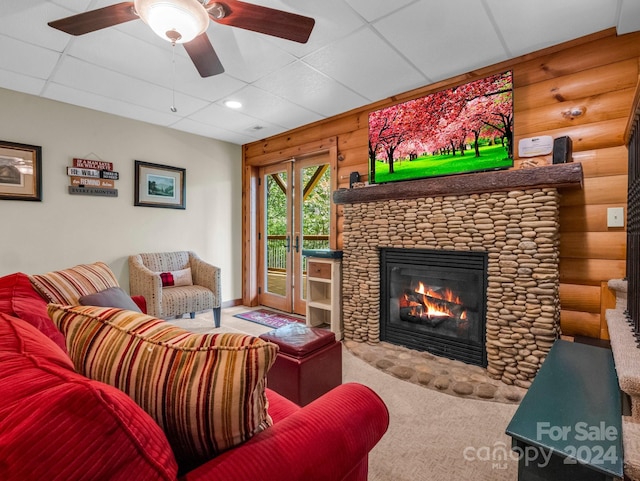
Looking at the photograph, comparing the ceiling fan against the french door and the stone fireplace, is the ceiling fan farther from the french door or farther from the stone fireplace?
the french door

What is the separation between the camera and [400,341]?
10.0ft

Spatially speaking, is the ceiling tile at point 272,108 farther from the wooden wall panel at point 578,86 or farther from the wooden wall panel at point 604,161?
the wooden wall panel at point 604,161

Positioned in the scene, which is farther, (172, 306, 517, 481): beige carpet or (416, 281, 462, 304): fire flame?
(416, 281, 462, 304): fire flame

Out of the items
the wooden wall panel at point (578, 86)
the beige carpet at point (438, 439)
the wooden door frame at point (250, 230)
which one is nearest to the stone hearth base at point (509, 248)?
the beige carpet at point (438, 439)

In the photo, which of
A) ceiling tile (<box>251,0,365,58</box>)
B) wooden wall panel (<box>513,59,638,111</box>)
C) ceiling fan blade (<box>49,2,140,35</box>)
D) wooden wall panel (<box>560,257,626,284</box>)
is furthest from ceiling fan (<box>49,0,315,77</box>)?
wooden wall panel (<box>560,257,626,284</box>)

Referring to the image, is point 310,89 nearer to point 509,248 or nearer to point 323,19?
point 323,19

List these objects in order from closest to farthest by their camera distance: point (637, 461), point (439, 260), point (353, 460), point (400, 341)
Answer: point (353, 460) < point (637, 461) < point (439, 260) < point (400, 341)

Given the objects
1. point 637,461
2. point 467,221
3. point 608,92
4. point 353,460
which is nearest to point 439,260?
point 467,221

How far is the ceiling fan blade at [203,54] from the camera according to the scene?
5.99 ft

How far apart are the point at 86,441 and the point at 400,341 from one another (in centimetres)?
292

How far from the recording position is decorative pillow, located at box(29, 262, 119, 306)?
1739 mm

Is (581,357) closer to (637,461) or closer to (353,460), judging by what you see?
(637,461)

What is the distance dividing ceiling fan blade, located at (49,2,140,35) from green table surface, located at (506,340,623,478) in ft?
8.13

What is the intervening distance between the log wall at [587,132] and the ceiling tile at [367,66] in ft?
2.47
